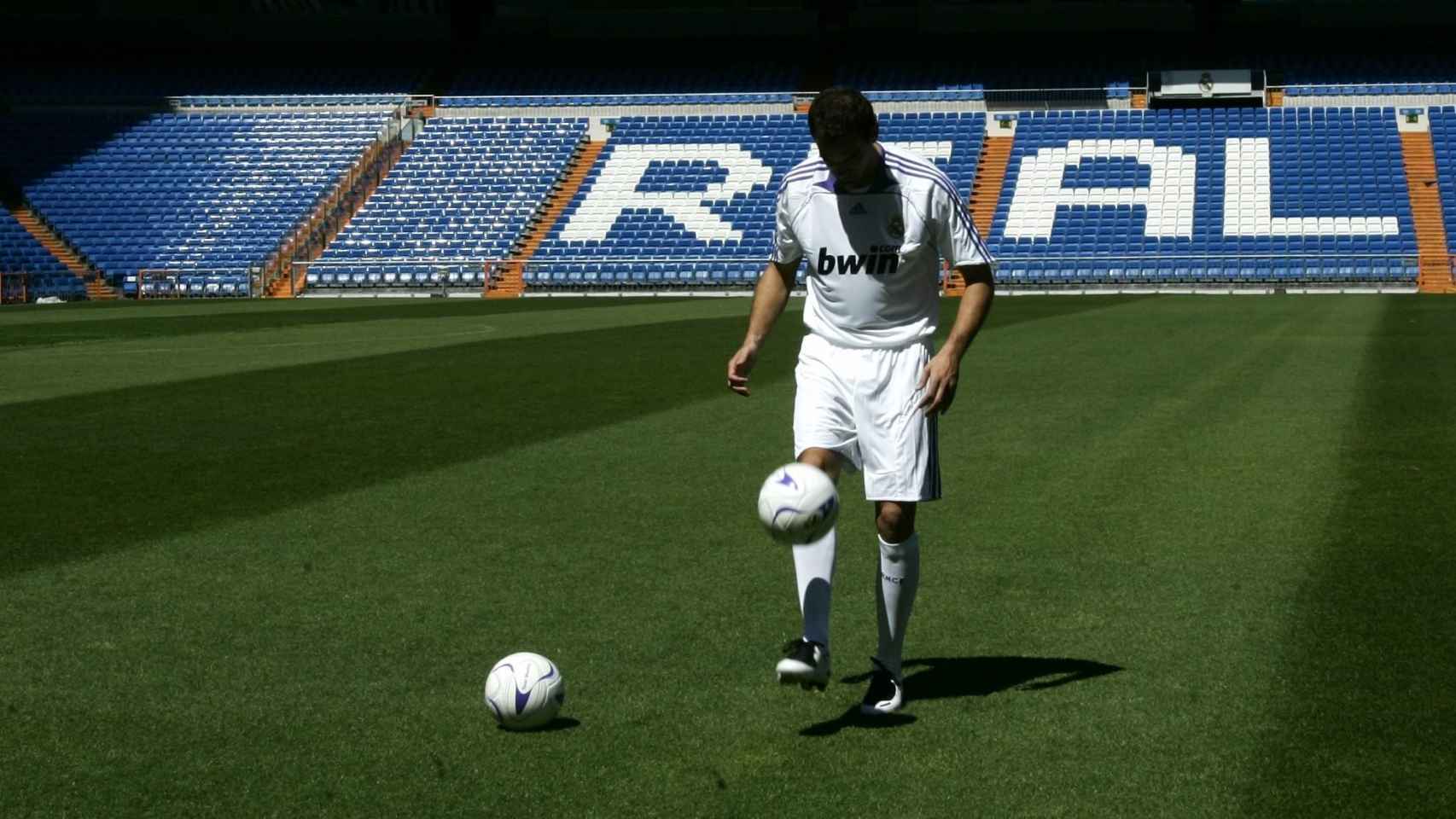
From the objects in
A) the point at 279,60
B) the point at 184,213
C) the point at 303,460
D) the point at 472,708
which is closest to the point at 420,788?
the point at 472,708

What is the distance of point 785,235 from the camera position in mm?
6027

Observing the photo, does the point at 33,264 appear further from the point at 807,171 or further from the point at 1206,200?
the point at 807,171

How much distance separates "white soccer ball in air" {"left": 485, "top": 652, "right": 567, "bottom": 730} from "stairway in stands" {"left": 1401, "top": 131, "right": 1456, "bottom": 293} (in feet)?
133

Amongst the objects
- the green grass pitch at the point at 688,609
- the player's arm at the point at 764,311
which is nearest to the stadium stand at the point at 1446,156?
the green grass pitch at the point at 688,609

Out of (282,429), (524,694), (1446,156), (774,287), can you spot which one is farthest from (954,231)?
(1446,156)

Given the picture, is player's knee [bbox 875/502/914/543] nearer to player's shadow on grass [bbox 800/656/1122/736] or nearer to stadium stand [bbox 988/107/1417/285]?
player's shadow on grass [bbox 800/656/1122/736]

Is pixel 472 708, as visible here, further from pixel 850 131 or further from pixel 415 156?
pixel 415 156

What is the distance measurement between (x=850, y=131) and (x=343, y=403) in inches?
409

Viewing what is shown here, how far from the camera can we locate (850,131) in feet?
17.7

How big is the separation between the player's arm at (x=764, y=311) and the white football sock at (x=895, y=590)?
776 mm

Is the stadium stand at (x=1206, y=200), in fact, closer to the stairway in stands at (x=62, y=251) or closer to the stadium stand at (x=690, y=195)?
the stadium stand at (x=690, y=195)

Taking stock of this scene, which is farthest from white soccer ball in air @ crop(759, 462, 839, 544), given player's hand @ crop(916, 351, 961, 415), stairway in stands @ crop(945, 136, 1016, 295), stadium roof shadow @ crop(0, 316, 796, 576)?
stairway in stands @ crop(945, 136, 1016, 295)

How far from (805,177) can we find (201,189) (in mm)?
47052

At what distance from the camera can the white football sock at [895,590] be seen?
18.9 feet
